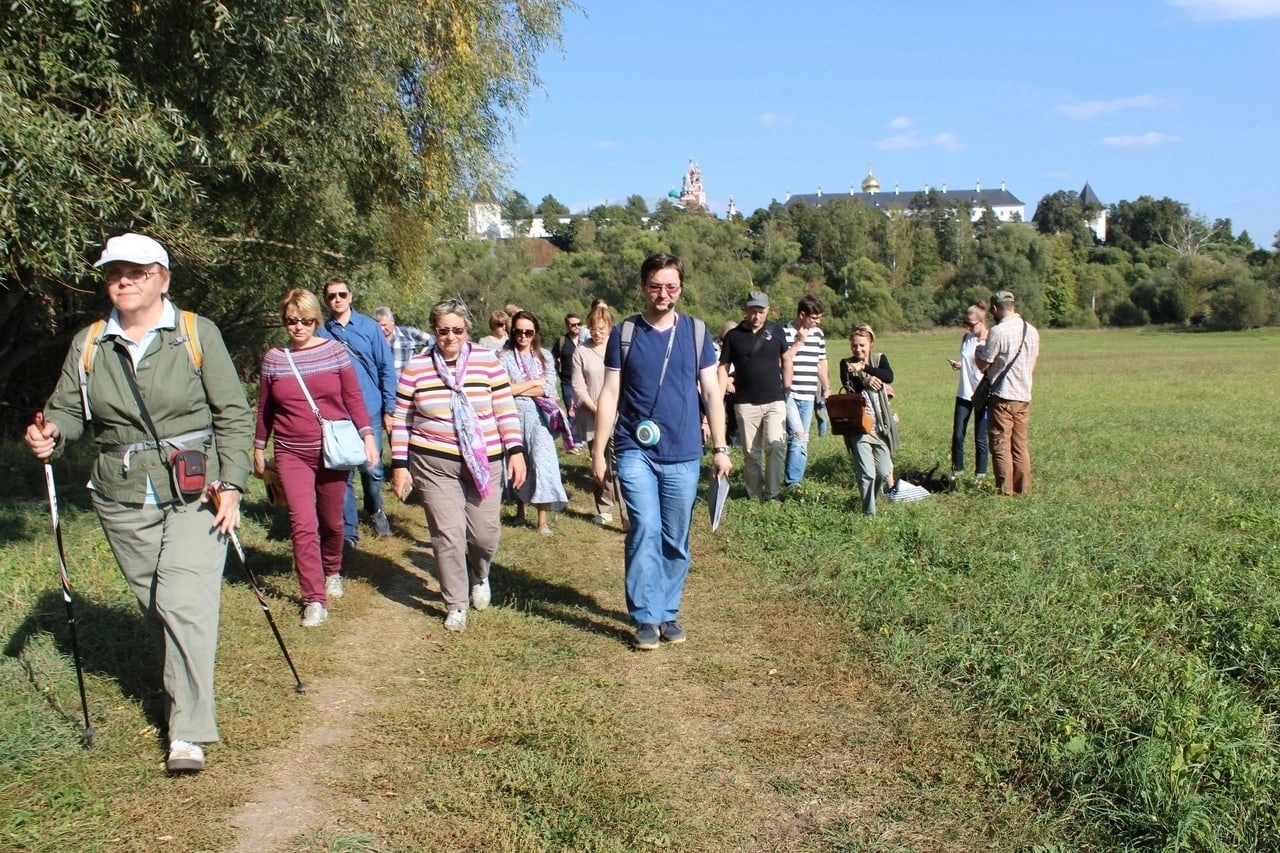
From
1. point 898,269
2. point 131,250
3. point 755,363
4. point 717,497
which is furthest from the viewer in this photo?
point 898,269

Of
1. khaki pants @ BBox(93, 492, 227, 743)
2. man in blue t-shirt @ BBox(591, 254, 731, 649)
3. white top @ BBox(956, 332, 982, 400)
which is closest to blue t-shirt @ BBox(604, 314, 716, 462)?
man in blue t-shirt @ BBox(591, 254, 731, 649)

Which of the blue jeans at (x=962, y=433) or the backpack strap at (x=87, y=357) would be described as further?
the blue jeans at (x=962, y=433)

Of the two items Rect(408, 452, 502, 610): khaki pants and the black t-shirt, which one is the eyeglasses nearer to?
Rect(408, 452, 502, 610): khaki pants

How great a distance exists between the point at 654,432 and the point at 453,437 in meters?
1.29

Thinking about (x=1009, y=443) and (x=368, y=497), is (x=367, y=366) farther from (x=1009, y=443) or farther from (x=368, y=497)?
(x=1009, y=443)

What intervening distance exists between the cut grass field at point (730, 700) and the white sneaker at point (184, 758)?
5 centimetres

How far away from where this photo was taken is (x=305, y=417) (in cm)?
622

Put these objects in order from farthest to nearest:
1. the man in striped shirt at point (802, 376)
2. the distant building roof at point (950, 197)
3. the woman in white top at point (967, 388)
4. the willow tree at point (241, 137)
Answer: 1. the distant building roof at point (950, 197)
2. the woman in white top at point (967, 388)
3. the man in striped shirt at point (802, 376)
4. the willow tree at point (241, 137)

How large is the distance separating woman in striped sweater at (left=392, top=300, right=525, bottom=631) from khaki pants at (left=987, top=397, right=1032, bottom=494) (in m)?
4.98

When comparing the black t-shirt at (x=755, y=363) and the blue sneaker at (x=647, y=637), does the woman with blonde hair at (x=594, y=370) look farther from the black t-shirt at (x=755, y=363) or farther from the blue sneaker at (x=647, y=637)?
the blue sneaker at (x=647, y=637)

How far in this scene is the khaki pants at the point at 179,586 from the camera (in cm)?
408

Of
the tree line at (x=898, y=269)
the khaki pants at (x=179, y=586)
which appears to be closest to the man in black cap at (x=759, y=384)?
the khaki pants at (x=179, y=586)

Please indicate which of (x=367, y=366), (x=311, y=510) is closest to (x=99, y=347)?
(x=311, y=510)

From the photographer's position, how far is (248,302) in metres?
15.0
